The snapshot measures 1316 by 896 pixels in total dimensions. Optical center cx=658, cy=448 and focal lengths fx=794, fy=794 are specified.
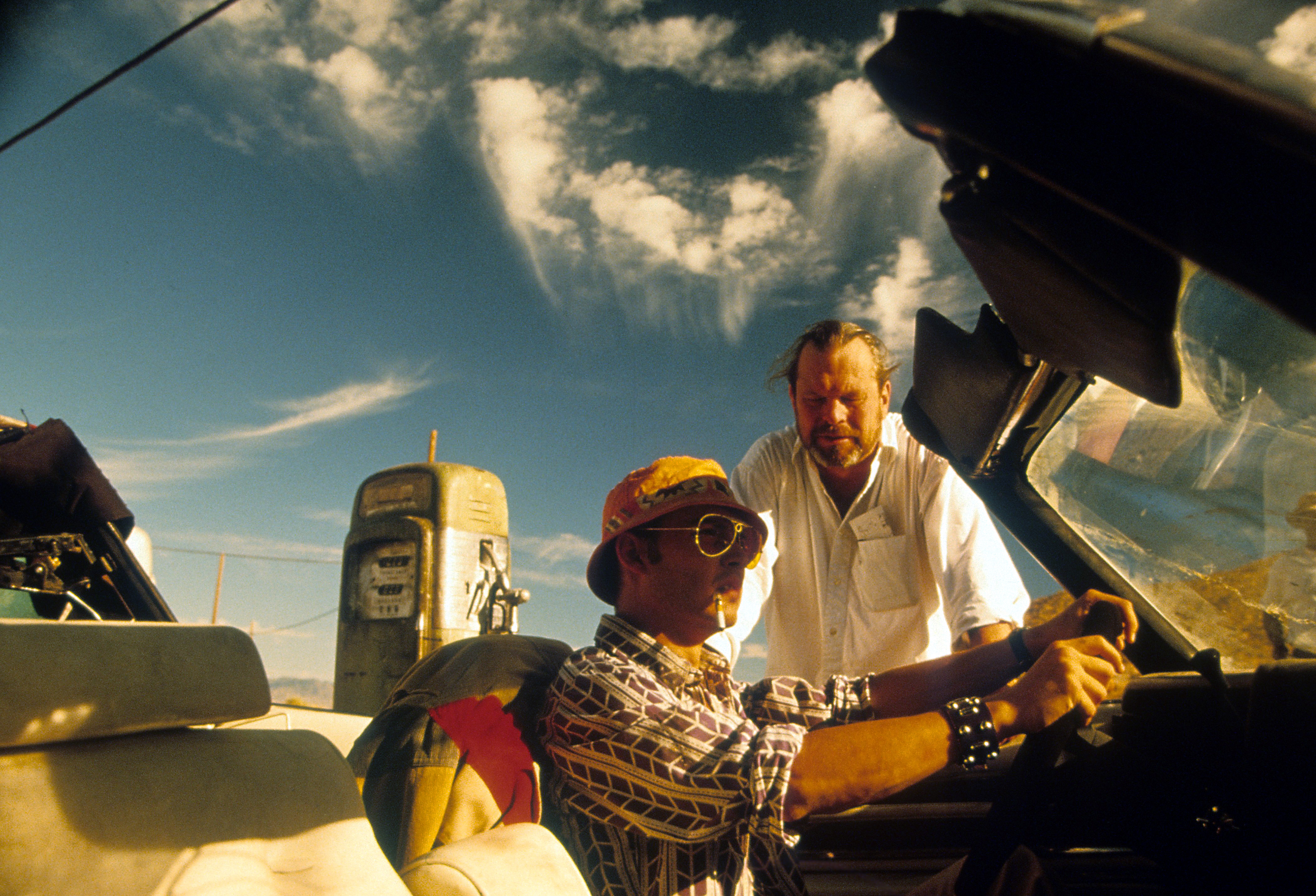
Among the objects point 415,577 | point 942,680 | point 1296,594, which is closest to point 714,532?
point 942,680

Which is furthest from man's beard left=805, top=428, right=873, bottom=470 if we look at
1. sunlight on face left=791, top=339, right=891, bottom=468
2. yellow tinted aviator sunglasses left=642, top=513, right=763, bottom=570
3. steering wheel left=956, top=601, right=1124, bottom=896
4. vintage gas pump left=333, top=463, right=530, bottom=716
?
vintage gas pump left=333, top=463, right=530, bottom=716

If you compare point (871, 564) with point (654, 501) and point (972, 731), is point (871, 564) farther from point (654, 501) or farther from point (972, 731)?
point (972, 731)

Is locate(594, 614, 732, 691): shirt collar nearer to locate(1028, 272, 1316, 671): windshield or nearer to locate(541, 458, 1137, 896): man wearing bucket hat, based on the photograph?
locate(541, 458, 1137, 896): man wearing bucket hat

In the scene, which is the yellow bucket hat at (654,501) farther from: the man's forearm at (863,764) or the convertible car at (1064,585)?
the man's forearm at (863,764)

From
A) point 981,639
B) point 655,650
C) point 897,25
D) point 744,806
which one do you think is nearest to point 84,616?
point 655,650

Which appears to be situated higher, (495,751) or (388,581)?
(388,581)

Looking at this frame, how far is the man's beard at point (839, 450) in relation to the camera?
8.54ft

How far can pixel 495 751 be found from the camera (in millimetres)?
1449

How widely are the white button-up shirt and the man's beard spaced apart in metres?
0.10

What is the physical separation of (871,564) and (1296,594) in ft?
4.38

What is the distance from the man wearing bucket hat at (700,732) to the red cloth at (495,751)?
6 centimetres

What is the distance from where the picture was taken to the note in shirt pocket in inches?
103

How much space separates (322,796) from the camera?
1067mm

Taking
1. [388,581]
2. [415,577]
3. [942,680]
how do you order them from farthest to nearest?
[388,581] < [415,577] < [942,680]
